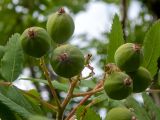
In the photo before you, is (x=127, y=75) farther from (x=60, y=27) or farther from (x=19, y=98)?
(x=19, y=98)

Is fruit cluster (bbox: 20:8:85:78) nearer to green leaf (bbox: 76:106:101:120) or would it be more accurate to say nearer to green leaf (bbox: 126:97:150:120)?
green leaf (bbox: 76:106:101:120)

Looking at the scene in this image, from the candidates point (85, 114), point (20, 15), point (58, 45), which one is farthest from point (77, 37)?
point (85, 114)

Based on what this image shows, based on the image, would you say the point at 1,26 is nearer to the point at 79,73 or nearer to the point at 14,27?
the point at 14,27

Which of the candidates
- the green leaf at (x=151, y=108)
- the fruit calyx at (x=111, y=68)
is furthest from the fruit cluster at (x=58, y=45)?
the green leaf at (x=151, y=108)

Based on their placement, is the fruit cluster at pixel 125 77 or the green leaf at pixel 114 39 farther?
the green leaf at pixel 114 39

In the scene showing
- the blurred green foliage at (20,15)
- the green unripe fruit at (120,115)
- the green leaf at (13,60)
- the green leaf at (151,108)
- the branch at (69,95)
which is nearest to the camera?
the green unripe fruit at (120,115)

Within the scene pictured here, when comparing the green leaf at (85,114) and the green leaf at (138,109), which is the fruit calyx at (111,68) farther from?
the green leaf at (138,109)

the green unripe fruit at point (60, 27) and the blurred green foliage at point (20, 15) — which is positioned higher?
the green unripe fruit at point (60, 27)
